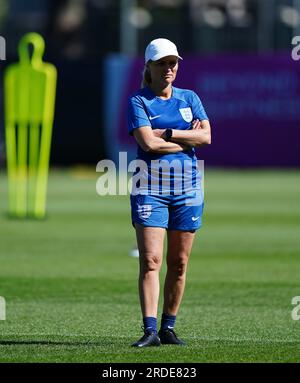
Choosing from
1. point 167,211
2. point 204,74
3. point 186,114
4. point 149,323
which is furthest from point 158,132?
point 204,74

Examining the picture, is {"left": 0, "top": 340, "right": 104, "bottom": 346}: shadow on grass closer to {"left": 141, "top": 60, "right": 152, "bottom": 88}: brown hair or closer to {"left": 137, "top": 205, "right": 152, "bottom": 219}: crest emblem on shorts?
{"left": 137, "top": 205, "right": 152, "bottom": 219}: crest emblem on shorts

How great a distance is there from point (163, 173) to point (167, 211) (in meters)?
0.30

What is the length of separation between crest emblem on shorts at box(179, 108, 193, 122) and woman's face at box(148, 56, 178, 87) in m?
0.26

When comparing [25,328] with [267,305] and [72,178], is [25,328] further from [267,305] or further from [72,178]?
[72,178]

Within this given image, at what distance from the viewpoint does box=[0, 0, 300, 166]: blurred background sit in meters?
33.8

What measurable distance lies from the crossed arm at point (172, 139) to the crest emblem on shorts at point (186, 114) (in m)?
0.09

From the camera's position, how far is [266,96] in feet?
111

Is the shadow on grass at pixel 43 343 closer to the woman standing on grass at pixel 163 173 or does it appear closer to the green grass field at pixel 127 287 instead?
the green grass field at pixel 127 287

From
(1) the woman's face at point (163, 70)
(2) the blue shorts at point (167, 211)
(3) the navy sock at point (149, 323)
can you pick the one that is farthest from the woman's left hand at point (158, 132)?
(3) the navy sock at point (149, 323)

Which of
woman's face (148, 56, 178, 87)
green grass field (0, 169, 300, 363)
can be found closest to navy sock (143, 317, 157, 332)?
green grass field (0, 169, 300, 363)

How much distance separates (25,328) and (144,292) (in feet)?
5.44

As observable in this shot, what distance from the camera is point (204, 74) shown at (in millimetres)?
34344

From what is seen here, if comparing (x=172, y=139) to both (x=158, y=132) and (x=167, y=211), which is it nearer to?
(x=158, y=132)
